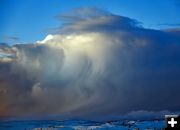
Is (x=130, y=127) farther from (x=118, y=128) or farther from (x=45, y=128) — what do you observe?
(x=45, y=128)

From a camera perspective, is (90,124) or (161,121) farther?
(90,124)

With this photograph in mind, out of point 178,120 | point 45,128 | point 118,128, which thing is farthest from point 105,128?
point 178,120

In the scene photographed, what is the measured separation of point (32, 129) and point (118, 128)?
6952 millimetres

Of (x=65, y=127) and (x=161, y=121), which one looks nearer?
(x=161, y=121)

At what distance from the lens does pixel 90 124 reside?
31719mm

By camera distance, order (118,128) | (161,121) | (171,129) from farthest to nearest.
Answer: (118,128)
(161,121)
(171,129)

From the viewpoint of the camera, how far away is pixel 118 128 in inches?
1358

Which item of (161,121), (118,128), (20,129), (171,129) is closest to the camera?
(171,129)

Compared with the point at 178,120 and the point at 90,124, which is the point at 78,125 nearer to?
the point at 90,124

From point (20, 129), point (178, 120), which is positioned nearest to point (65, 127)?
point (20, 129)

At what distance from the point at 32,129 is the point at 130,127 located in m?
6.89

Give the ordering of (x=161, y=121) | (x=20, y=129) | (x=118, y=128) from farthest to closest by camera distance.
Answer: (x=118, y=128) → (x=20, y=129) → (x=161, y=121)

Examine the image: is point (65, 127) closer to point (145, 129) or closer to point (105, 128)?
point (105, 128)

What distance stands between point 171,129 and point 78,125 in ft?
41.1
